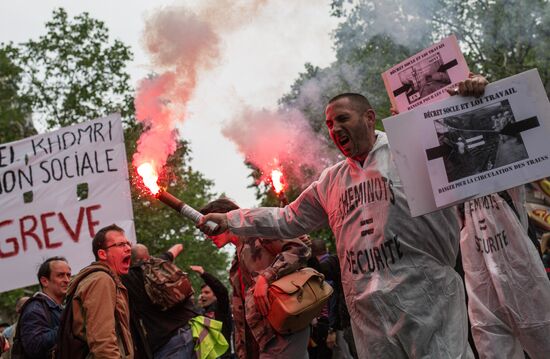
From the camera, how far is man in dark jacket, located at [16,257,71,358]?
20.7 ft

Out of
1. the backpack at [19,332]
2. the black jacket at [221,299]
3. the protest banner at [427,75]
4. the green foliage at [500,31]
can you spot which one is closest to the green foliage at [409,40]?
the green foliage at [500,31]

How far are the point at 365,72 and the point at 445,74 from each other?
939cm

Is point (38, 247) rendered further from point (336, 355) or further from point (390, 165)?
point (390, 165)

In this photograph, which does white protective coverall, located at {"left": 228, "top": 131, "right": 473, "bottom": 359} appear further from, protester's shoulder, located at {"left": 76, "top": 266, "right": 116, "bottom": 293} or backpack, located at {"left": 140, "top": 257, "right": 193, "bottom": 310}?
backpack, located at {"left": 140, "top": 257, "right": 193, "bottom": 310}

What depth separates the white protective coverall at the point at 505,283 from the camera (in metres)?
5.95

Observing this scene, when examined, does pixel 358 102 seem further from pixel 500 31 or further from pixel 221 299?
pixel 500 31

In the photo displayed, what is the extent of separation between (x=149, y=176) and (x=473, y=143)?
7.03ft

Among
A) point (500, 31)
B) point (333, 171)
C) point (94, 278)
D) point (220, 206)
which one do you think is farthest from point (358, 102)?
point (500, 31)

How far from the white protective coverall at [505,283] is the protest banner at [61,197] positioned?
4473 millimetres

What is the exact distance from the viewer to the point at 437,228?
181 inches

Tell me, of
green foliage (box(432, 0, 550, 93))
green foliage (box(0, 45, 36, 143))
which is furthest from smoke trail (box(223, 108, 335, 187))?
green foliage (box(0, 45, 36, 143))

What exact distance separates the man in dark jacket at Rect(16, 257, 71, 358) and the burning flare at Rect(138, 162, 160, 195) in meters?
1.87

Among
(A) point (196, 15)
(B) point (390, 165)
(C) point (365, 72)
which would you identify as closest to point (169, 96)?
(A) point (196, 15)

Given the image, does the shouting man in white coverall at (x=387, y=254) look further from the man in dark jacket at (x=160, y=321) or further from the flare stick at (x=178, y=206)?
the man in dark jacket at (x=160, y=321)
